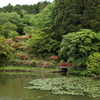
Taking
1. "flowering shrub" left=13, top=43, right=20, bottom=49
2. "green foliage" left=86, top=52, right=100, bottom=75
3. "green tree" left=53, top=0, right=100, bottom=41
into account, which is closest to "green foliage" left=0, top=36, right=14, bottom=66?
"flowering shrub" left=13, top=43, right=20, bottom=49

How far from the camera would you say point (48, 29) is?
29656 mm

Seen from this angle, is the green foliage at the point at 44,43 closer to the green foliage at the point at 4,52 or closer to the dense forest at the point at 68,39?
the dense forest at the point at 68,39

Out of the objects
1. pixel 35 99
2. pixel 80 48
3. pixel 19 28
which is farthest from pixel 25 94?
pixel 19 28

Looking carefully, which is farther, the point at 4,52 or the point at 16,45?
the point at 16,45

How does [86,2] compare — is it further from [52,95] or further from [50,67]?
[52,95]

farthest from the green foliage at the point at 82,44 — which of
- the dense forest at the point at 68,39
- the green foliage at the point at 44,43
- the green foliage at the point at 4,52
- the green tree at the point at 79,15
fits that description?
the green foliage at the point at 4,52

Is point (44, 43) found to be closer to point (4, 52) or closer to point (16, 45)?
point (16, 45)

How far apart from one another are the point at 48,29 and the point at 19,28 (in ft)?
67.7

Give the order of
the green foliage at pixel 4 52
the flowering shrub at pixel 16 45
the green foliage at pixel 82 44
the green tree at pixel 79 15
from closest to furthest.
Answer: the green foliage at pixel 82 44, the green tree at pixel 79 15, the green foliage at pixel 4 52, the flowering shrub at pixel 16 45

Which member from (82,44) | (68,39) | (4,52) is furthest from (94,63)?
(4,52)

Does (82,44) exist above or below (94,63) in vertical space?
above

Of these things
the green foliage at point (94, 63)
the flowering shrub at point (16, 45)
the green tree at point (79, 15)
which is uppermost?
the green tree at point (79, 15)

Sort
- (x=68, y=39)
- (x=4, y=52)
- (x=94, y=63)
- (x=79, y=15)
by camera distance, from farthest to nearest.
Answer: (x=4, y=52) < (x=79, y=15) < (x=68, y=39) < (x=94, y=63)

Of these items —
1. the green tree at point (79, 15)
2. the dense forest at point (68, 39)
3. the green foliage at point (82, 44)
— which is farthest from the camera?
the green tree at point (79, 15)
